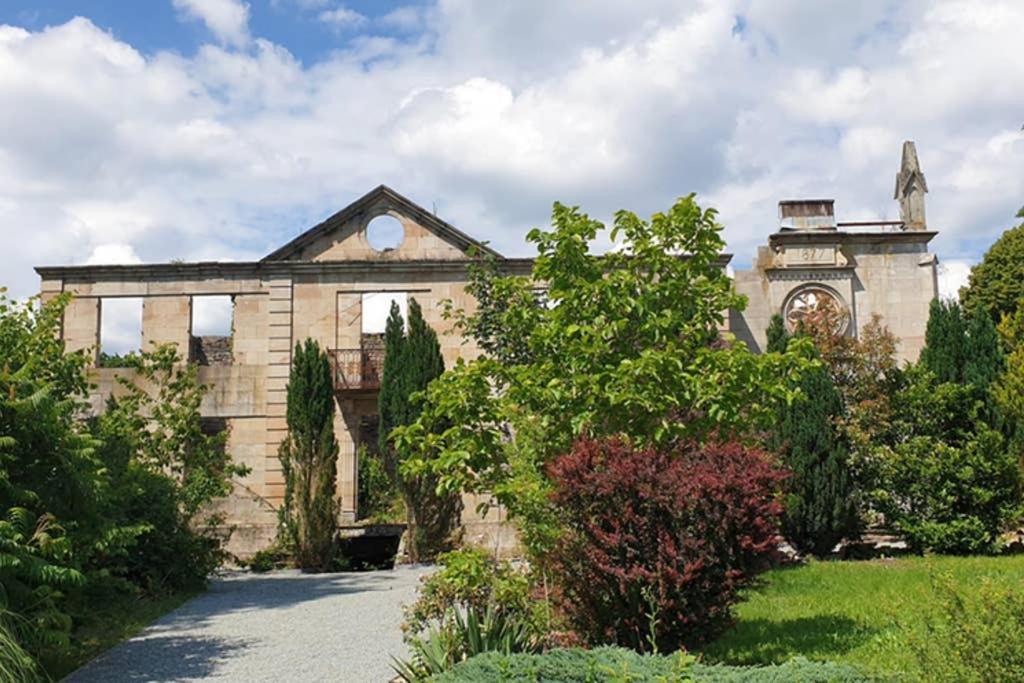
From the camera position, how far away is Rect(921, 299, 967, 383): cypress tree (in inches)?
669

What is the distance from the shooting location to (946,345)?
674 inches

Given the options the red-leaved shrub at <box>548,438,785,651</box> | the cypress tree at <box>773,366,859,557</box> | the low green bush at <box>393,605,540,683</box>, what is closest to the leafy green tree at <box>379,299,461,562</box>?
the cypress tree at <box>773,366,859,557</box>

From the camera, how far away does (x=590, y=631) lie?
313 inches

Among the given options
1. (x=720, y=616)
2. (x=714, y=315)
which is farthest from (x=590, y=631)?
(x=714, y=315)

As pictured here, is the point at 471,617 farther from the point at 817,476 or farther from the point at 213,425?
the point at 213,425

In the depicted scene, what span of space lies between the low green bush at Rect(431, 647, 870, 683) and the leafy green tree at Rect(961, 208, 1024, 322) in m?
22.0

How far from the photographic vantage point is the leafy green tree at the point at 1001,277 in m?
25.4

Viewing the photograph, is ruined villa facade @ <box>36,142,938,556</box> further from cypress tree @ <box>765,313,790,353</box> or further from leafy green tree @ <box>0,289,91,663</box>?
leafy green tree @ <box>0,289,91,663</box>

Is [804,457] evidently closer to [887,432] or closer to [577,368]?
[887,432]

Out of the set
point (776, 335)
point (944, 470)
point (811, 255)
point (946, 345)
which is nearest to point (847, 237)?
point (811, 255)

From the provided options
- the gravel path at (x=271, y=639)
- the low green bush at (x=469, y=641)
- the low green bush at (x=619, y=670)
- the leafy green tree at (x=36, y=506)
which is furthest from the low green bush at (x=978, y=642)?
the leafy green tree at (x=36, y=506)

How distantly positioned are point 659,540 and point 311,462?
43.0ft

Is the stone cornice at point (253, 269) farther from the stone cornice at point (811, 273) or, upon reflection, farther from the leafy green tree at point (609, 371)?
the leafy green tree at point (609, 371)

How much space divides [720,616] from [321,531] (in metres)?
12.7
